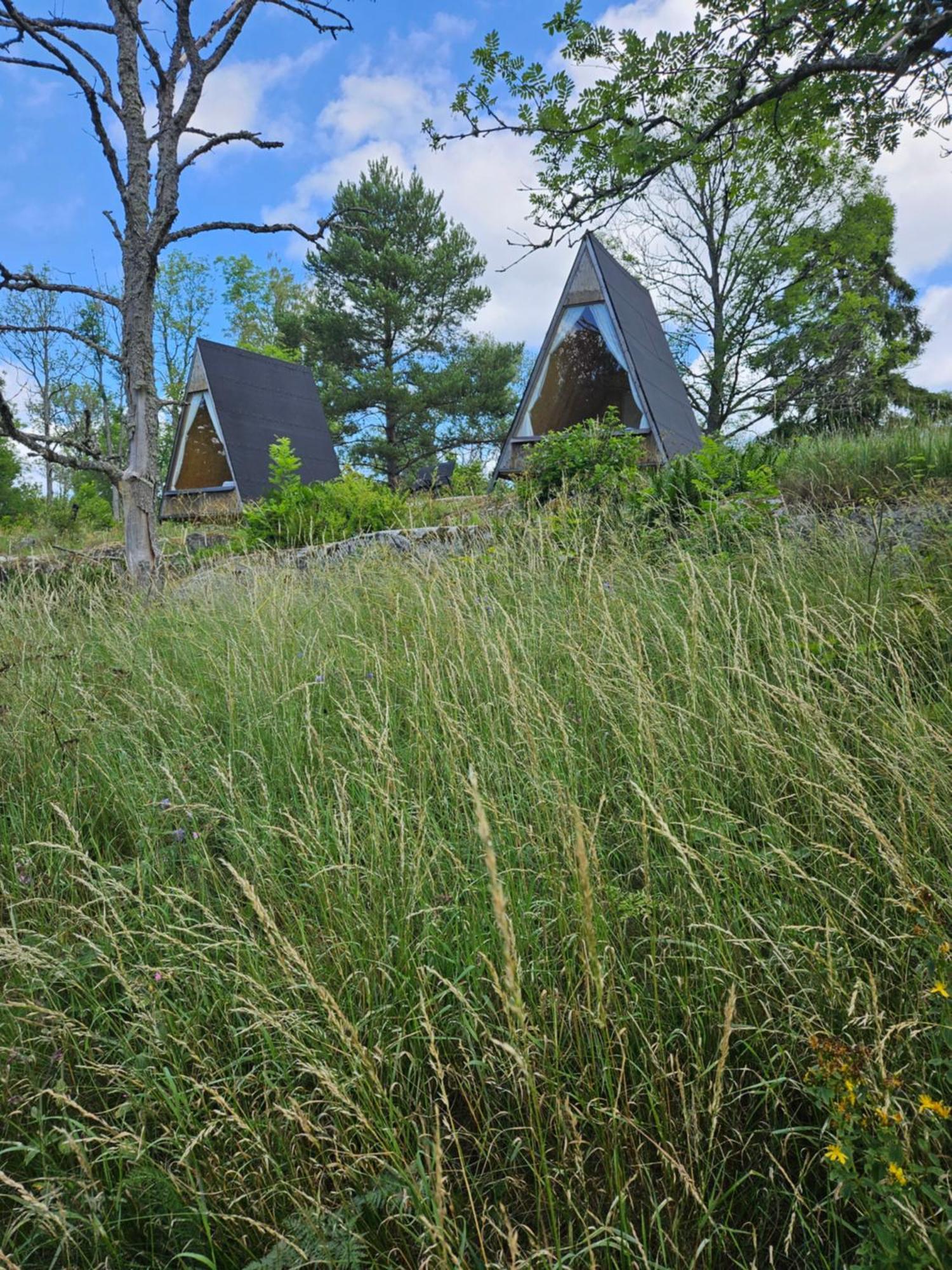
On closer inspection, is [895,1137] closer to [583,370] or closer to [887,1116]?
[887,1116]

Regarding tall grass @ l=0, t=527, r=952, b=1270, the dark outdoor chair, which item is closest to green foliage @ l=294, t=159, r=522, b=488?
the dark outdoor chair

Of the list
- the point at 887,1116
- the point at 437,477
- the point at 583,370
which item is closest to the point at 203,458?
the point at 437,477

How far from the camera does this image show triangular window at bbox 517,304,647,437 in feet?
36.9

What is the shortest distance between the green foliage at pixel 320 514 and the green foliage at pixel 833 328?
1502cm

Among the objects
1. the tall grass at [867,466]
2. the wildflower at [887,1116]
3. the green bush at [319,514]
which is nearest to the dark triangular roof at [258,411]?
the green bush at [319,514]

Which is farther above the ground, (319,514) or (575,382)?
(575,382)

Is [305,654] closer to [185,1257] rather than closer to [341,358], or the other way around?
[185,1257]

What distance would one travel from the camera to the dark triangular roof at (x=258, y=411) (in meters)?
15.1

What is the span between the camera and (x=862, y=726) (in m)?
2.39

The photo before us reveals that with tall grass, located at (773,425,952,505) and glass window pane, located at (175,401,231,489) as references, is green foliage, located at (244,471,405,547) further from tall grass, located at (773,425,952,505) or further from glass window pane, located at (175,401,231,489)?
glass window pane, located at (175,401,231,489)

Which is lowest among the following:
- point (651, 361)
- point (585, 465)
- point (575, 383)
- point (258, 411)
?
point (585, 465)

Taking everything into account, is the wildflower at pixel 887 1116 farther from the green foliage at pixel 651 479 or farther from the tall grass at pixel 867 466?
the tall grass at pixel 867 466

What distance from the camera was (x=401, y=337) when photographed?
89.6ft

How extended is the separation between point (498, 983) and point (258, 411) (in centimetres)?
1652
